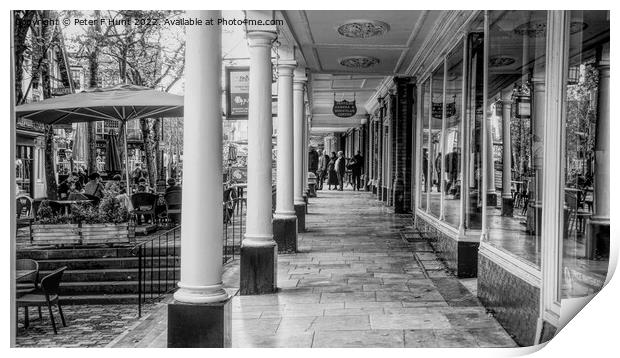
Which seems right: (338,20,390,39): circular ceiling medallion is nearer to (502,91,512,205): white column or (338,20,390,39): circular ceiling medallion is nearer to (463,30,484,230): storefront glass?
(463,30,484,230): storefront glass

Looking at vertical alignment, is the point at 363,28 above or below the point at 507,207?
above

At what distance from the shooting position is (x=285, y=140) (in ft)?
26.9

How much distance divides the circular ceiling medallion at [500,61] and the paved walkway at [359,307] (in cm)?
193

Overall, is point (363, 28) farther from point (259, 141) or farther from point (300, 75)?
point (300, 75)

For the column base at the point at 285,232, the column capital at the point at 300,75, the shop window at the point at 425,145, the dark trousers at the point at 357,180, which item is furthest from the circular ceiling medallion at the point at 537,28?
the dark trousers at the point at 357,180

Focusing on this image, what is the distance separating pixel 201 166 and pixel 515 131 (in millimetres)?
2345

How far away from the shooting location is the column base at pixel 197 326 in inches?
143

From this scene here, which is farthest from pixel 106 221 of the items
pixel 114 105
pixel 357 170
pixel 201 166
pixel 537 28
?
pixel 357 170

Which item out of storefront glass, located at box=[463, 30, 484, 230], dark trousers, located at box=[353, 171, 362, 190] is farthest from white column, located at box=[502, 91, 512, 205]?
dark trousers, located at box=[353, 171, 362, 190]

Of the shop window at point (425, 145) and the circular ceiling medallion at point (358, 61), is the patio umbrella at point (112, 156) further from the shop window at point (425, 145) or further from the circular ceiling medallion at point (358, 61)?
the shop window at point (425, 145)

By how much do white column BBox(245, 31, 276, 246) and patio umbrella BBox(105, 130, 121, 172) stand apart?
170 centimetres

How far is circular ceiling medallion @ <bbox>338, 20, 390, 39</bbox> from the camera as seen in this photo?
719 cm

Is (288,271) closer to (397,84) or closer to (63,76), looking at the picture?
(63,76)
